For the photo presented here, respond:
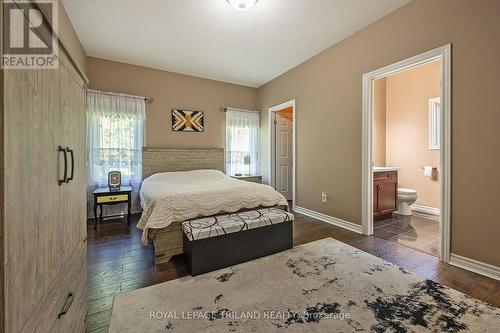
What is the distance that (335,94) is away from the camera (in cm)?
345

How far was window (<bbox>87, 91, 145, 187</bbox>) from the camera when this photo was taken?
12.2 ft

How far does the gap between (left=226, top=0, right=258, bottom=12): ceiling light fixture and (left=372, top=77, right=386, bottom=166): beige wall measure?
3.30 meters

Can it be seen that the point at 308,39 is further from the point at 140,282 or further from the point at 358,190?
the point at 140,282

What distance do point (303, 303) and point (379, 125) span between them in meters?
4.21

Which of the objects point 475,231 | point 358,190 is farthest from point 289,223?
point 475,231

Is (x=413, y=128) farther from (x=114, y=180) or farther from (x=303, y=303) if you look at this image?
(x=114, y=180)

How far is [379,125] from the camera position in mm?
4543

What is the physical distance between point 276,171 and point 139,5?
13.1 feet

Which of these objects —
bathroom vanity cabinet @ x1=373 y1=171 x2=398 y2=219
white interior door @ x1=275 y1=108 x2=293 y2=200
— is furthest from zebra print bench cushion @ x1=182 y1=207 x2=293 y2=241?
white interior door @ x1=275 y1=108 x2=293 y2=200

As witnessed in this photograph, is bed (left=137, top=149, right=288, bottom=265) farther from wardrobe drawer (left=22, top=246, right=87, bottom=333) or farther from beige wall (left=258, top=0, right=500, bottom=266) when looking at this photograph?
beige wall (left=258, top=0, right=500, bottom=266)

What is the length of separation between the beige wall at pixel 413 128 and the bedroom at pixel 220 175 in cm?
191
